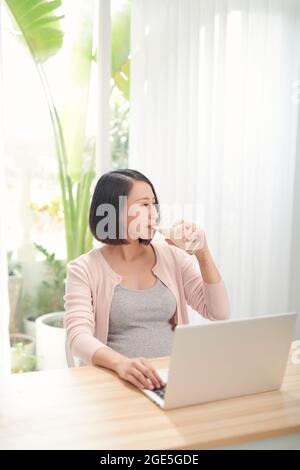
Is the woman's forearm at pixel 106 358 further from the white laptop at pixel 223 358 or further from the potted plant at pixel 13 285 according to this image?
the potted plant at pixel 13 285

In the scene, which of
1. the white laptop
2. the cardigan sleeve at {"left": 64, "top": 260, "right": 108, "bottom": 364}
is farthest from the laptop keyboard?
the cardigan sleeve at {"left": 64, "top": 260, "right": 108, "bottom": 364}

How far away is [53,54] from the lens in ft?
8.74

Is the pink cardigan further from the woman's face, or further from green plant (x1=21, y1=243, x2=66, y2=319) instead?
green plant (x1=21, y1=243, x2=66, y2=319)

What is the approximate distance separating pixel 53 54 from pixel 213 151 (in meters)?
0.89

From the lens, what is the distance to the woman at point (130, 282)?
1.74 meters

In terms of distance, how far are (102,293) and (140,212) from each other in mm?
274

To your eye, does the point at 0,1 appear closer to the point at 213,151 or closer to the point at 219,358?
the point at 213,151

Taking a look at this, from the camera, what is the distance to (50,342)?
2.98 meters

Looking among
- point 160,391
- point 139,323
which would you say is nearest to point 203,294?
point 139,323

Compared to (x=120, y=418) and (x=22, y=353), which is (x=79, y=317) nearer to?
(x=120, y=418)

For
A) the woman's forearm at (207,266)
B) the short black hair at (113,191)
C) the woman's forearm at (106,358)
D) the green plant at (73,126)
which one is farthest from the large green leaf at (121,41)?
the woman's forearm at (106,358)

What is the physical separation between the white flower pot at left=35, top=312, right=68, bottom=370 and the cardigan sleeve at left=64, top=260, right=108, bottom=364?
1254mm

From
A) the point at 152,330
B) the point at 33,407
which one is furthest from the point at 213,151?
the point at 33,407
